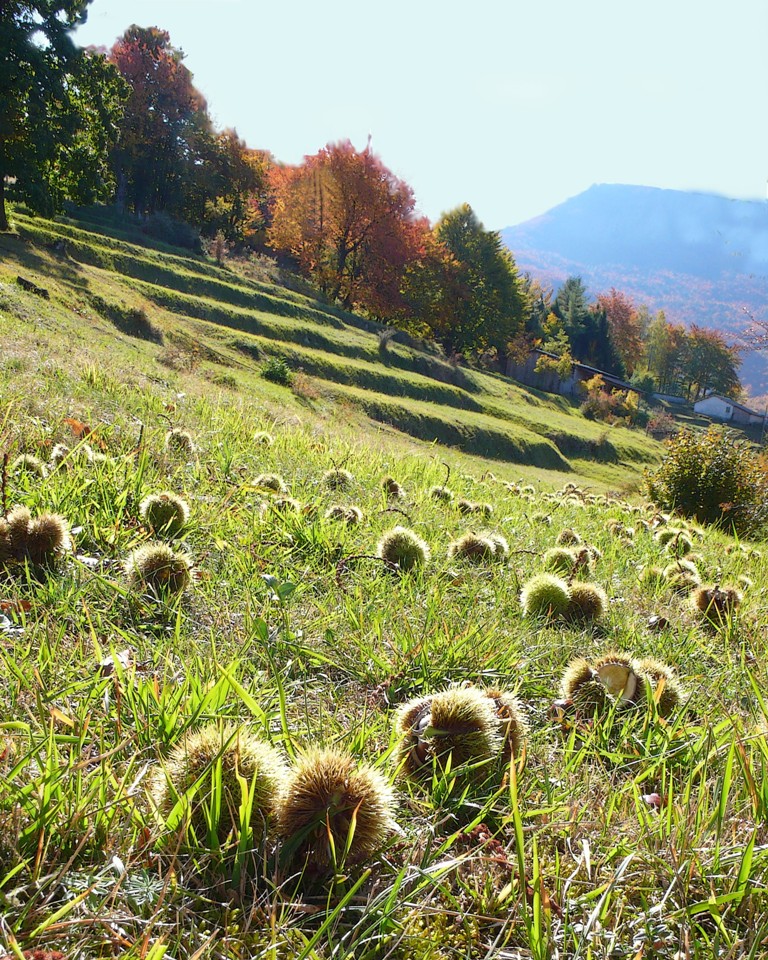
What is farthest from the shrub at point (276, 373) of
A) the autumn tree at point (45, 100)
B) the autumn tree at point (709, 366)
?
the autumn tree at point (709, 366)

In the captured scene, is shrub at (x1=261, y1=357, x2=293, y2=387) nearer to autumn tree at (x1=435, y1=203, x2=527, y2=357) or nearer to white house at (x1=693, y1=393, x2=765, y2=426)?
autumn tree at (x1=435, y1=203, x2=527, y2=357)

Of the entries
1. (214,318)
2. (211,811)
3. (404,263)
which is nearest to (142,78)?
(404,263)

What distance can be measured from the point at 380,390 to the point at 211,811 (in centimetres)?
2816

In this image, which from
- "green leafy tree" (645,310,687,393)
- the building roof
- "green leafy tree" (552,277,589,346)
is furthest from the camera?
"green leafy tree" (645,310,687,393)

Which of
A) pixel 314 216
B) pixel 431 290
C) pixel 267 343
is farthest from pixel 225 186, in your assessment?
pixel 267 343

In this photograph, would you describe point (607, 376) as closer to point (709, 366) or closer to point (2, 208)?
point (709, 366)

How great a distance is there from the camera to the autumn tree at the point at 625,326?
94.6 meters

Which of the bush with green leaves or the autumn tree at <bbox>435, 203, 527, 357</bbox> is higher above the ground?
the autumn tree at <bbox>435, 203, 527, 357</bbox>

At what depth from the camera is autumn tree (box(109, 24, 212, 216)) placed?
4294 cm

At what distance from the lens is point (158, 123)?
143ft

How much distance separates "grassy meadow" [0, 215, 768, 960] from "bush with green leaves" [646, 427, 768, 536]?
11067mm

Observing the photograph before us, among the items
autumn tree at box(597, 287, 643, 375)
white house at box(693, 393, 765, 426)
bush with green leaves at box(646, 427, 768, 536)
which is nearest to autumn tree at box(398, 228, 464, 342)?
bush with green leaves at box(646, 427, 768, 536)

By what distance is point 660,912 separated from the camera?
44.4 inches

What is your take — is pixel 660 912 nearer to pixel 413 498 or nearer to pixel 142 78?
pixel 413 498
